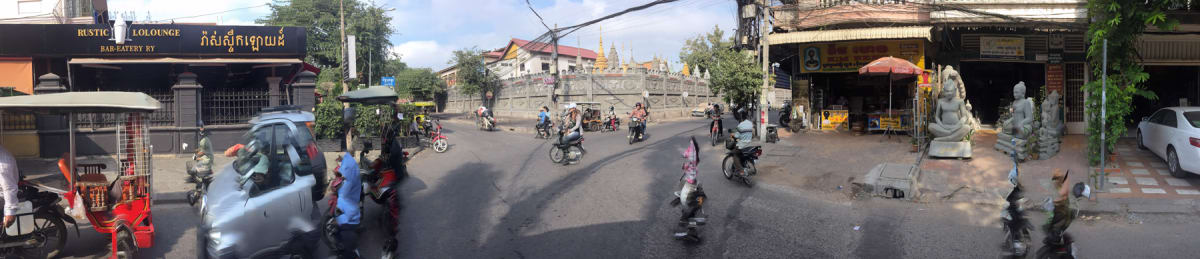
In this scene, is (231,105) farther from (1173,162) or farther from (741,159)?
(1173,162)

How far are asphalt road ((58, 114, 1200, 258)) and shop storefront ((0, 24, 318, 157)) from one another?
7.76 m

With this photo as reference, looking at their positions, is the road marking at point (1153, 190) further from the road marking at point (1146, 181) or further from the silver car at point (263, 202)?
the silver car at point (263, 202)

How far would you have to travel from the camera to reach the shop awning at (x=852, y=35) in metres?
13.1

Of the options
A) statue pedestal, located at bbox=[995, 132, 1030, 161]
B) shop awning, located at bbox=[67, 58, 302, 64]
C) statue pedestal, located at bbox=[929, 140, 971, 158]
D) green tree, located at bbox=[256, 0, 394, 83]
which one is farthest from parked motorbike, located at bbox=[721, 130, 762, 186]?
green tree, located at bbox=[256, 0, 394, 83]

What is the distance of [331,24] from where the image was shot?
1522 inches

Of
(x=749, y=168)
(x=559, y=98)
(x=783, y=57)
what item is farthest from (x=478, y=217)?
(x=559, y=98)

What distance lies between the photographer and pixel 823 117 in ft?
54.3

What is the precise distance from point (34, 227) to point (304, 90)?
1011cm

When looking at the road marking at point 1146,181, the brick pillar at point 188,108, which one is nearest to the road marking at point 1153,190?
the road marking at point 1146,181

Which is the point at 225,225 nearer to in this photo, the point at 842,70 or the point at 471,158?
the point at 471,158

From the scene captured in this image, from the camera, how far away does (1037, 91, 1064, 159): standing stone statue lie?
422 inches

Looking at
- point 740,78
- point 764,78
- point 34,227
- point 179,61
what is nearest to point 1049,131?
point 764,78

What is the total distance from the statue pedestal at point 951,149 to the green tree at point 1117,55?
5.85 feet

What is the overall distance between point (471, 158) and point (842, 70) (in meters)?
9.88
